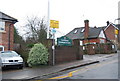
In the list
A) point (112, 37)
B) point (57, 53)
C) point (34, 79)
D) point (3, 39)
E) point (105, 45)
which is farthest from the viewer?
point (112, 37)

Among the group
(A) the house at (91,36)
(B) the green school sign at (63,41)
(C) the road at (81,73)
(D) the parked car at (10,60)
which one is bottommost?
(C) the road at (81,73)

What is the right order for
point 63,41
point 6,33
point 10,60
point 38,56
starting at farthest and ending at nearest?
point 6,33 → point 63,41 → point 38,56 → point 10,60

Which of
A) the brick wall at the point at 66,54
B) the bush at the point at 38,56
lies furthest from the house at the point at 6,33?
the brick wall at the point at 66,54

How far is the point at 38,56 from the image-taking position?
1318 centimetres

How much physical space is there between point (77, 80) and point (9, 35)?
1387cm

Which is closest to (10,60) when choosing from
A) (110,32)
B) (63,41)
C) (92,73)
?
(63,41)

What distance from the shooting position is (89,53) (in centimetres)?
2539

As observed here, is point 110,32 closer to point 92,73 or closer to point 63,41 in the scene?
point 63,41

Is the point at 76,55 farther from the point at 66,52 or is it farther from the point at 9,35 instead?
the point at 9,35

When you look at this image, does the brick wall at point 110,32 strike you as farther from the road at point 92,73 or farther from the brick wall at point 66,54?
the road at point 92,73

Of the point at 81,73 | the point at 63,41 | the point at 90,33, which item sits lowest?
the point at 81,73

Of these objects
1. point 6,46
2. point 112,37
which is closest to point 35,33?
point 6,46

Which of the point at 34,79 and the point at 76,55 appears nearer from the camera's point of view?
the point at 34,79

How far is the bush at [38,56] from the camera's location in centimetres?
1317
